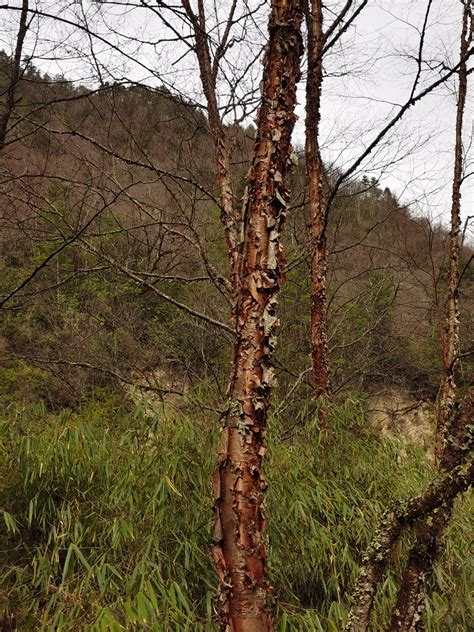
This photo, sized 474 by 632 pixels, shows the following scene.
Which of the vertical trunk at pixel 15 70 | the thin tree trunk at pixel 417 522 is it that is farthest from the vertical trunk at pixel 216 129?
the thin tree trunk at pixel 417 522

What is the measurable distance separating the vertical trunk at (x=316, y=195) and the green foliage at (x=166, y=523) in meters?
0.44

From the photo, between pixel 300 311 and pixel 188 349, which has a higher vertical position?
pixel 300 311

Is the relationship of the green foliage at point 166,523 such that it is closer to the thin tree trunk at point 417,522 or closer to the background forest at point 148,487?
the background forest at point 148,487

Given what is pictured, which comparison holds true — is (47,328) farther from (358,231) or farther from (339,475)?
(339,475)

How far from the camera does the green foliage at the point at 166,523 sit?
1.65 meters

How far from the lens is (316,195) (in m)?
2.87

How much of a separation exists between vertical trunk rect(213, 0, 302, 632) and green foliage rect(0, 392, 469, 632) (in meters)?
0.52

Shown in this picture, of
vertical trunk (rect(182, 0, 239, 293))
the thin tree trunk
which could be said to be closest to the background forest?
vertical trunk (rect(182, 0, 239, 293))

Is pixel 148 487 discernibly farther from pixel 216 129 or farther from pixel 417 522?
pixel 216 129

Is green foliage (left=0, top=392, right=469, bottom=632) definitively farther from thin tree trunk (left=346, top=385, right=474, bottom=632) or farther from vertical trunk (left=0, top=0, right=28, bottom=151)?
vertical trunk (left=0, top=0, right=28, bottom=151)

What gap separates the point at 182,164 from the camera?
353 cm

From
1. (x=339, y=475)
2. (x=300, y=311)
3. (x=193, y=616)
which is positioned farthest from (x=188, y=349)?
(x=193, y=616)

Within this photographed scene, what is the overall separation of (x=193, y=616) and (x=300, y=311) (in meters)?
4.73

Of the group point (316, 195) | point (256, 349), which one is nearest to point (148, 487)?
point (256, 349)
